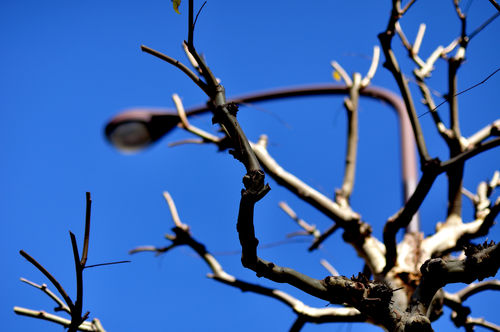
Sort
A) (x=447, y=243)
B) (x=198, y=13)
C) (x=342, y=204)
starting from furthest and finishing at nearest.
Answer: (x=342, y=204), (x=447, y=243), (x=198, y=13)

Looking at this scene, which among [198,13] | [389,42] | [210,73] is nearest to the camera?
[198,13]

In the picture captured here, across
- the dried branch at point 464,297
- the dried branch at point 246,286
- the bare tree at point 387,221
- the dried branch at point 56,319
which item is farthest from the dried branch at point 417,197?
the dried branch at point 56,319

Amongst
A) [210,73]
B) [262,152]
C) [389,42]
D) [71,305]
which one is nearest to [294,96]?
[262,152]

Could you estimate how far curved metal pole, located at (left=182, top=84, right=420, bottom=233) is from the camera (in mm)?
3444

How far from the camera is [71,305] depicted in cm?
110

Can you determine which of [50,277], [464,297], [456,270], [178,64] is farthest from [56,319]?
[464,297]

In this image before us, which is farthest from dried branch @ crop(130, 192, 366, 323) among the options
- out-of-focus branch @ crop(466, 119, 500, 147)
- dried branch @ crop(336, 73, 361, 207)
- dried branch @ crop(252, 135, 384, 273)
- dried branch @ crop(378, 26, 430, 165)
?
out-of-focus branch @ crop(466, 119, 500, 147)

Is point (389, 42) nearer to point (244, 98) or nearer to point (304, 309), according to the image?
point (304, 309)

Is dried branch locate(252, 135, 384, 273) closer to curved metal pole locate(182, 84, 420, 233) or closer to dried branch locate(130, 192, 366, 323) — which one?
dried branch locate(130, 192, 366, 323)

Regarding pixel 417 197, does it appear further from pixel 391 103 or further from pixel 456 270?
pixel 391 103

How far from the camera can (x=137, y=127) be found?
3.94 metres

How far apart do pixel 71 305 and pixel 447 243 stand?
2.14 metres

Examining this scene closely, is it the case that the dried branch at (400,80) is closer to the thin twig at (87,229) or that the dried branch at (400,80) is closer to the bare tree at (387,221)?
the bare tree at (387,221)

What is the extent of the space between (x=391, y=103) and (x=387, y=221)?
220 centimetres
